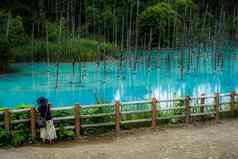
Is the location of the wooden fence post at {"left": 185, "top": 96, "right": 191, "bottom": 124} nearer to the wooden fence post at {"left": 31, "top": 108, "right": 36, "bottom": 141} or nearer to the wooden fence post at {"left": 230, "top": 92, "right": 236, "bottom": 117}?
the wooden fence post at {"left": 230, "top": 92, "right": 236, "bottom": 117}

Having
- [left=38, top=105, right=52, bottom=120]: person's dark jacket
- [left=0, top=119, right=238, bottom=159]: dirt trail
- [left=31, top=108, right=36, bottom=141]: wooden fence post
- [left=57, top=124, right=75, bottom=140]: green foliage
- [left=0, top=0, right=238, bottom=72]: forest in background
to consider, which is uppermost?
[left=0, top=0, right=238, bottom=72]: forest in background

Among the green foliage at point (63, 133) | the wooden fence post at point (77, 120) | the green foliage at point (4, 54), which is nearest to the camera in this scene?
the green foliage at point (63, 133)

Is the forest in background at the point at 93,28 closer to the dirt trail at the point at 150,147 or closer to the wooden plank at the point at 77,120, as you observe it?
the wooden plank at the point at 77,120

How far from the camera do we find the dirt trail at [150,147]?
9.34m

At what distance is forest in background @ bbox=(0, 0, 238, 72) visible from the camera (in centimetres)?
3544

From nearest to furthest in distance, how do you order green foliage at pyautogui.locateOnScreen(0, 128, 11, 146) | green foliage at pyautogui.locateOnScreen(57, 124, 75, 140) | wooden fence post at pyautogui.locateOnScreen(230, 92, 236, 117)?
green foliage at pyautogui.locateOnScreen(0, 128, 11, 146), green foliage at pyautogui.locateOnScreen(57, 124, 75, 140), wooden fence post at pyautogui.locateOnScreen(230, 92, 236, 117)

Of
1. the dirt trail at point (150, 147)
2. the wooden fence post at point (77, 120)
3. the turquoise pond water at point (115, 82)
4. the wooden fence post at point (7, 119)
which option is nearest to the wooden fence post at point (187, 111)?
the dirt trail at point (150, 147)

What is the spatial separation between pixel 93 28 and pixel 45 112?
35.0m

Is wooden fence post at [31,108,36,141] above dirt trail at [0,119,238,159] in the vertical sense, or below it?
above

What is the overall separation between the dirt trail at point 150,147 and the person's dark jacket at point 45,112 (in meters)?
0.79

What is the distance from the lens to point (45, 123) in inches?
413

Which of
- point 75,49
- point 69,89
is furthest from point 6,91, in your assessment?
point 75,49

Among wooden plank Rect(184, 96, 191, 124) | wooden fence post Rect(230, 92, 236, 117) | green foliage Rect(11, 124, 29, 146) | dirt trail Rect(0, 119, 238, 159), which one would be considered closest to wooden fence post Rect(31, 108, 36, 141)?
green foliage Rect(11, 124, 29, 146)

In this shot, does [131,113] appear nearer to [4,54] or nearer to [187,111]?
[187,111]
